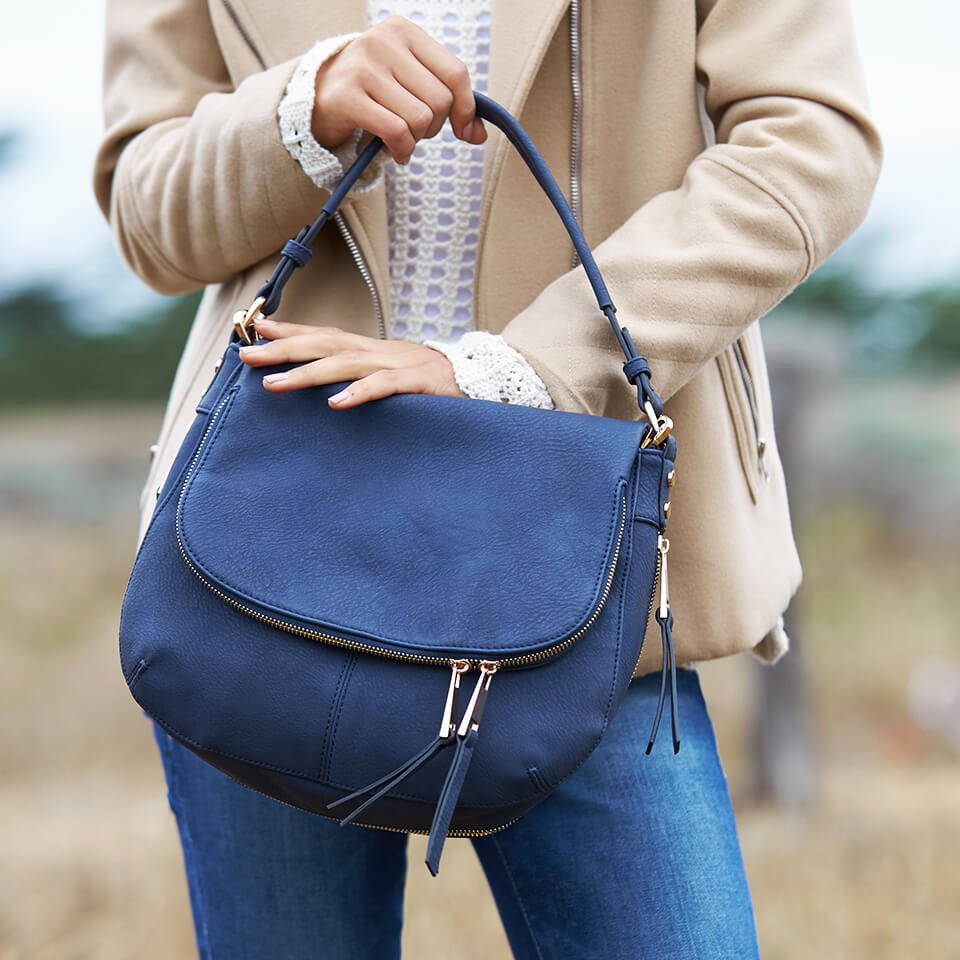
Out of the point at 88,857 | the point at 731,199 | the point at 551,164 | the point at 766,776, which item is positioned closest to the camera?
the point at 731,199

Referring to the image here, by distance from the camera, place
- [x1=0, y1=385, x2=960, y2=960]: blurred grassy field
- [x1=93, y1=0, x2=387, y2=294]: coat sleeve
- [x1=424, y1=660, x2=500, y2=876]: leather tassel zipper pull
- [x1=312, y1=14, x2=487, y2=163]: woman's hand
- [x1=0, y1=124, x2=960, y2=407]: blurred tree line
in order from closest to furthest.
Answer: [x1=424, y1=660, x2=500, y2=876]: leather tassel zipper pull < [x1=312, y1=14, x2=487, y2=163]: woman's hand < [x1=93, y1=0, x2=387, y2=294]: coat sleeve < [x1=0, y1=385, x2=960, y2=960]: blurred grassy field < [x1=0, y1=124, x2=960, y2=407]: blurred tree line

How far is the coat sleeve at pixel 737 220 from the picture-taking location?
98cm

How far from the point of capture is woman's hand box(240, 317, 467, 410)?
946mm

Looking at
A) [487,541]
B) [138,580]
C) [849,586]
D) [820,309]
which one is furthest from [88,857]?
[820,309]

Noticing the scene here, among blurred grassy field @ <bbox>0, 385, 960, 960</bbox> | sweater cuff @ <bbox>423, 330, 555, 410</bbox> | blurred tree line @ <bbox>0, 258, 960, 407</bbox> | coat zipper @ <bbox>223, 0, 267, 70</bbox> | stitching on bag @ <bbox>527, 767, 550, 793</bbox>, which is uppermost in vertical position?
Answer: coat zipper @ <bbox>223, 0, 267, 70</bbox>

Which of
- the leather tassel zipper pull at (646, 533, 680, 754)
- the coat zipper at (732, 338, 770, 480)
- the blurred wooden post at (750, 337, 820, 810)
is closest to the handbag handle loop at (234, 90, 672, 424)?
the leather tassel zipper pull at (646, 533, 680, 754)

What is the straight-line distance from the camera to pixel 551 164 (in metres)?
1.13

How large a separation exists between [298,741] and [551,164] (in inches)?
25.8

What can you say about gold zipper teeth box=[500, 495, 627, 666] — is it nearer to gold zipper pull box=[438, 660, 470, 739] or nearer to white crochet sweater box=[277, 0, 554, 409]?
gold zipper pull box=[438, 660, 470, 739]

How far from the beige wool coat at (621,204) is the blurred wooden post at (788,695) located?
2.32 meters

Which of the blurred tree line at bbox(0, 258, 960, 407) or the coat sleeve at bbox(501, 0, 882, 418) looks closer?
the coat sleeve at bbox(501, 0, 882, 418)

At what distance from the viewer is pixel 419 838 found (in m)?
3.03

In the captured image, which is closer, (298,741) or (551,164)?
(298,741)

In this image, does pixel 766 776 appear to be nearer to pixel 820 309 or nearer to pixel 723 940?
pixel 723 940
